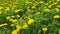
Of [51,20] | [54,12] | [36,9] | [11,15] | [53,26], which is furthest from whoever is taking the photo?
[36,9]

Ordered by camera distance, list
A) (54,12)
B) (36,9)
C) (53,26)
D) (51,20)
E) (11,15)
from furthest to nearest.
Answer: (36,9) < (11,15) < (54,12) < (51,20) < (53,26)

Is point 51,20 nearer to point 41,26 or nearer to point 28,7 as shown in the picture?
point 41,26

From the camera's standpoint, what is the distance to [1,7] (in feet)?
11.4

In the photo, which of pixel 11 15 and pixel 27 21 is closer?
pixel 27 21

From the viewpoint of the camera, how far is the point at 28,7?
11.2ft

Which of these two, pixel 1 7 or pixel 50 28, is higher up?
pixel 1 7

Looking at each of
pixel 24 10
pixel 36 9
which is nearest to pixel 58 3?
pixel 36 9

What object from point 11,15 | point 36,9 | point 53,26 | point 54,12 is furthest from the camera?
point 36,9

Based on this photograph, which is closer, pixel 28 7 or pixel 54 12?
pixel 54 12

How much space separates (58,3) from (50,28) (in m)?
0.99

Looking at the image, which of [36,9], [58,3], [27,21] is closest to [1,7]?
[36,9]

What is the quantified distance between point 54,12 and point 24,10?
0.74 metres

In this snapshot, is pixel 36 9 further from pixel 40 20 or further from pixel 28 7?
pixel 40 20

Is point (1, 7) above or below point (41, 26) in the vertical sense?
above
